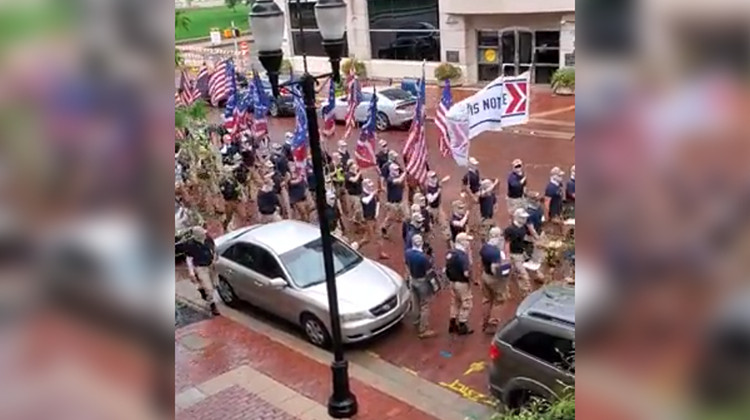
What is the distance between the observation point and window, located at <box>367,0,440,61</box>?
30.1 metres

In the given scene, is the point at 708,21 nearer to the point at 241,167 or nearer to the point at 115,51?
the point at 115,51

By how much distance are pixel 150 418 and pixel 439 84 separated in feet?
92.2

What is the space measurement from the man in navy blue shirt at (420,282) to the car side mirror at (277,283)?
192cm

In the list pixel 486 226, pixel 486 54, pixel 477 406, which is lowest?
pixel 477 406

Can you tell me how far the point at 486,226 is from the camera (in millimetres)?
14102

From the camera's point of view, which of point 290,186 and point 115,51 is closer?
point 115,51

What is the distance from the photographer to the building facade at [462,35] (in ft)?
87.7

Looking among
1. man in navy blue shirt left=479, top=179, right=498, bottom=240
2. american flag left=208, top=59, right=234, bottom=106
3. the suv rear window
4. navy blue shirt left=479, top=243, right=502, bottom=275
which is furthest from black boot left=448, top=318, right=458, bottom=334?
american flag left=208, top=59, right=234, bottom=106

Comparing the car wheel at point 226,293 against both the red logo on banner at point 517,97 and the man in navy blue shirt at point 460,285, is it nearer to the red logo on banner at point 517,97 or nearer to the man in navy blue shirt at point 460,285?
the man in navy blue shirt at point 460,285

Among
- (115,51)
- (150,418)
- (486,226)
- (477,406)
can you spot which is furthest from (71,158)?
(486,226)

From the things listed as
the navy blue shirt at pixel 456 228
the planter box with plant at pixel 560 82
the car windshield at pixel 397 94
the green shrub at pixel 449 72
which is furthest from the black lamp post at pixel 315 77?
the green shrub at pixel 449 72

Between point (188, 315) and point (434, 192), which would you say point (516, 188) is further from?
point (188, 315)

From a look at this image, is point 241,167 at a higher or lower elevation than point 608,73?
lower

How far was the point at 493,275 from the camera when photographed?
10.8 m
